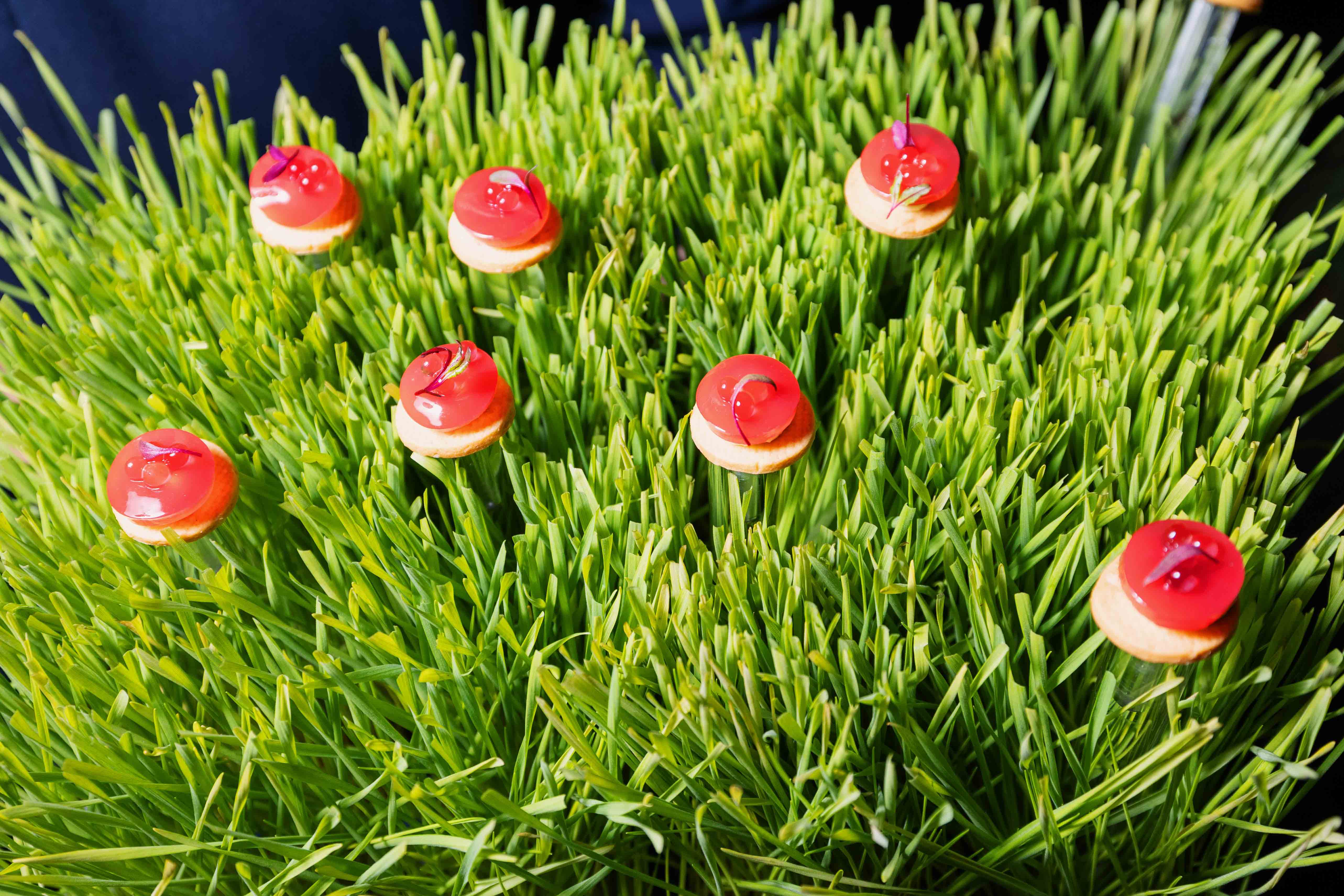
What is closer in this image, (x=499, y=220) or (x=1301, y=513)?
(x=499, y=220)

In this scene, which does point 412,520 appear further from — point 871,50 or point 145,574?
point 871,50

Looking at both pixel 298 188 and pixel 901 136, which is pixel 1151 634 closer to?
pixel 901 136

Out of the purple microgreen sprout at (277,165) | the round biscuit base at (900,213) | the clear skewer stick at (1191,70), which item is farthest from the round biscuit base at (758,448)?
the clear skewer stick at (1191,70)

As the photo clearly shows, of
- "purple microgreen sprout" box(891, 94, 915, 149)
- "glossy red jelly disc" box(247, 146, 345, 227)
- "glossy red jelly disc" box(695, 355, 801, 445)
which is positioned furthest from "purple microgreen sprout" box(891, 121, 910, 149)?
"glossy red jelly disc" box(247, 146, 345, 227)

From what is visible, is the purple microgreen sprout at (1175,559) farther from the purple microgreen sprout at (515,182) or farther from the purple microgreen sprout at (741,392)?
the purple microgreen sprout at (515,182)

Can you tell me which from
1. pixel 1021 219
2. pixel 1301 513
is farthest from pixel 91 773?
pixel 1301 513

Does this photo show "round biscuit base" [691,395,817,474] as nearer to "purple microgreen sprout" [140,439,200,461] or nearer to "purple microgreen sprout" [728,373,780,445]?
"purple microgreen sprout" [728,373,780,445]
